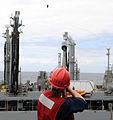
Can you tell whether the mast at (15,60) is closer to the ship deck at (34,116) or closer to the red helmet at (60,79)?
the ship deck at (34,116)

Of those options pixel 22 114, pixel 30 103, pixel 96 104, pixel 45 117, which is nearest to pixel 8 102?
pixel 30 103

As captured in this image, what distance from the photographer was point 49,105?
8.91 feet

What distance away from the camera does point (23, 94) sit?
85.9 feet

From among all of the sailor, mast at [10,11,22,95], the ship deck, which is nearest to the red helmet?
the sailor

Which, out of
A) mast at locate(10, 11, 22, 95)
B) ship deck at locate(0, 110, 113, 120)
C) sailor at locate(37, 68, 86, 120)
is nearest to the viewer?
sailor at locate(37, 68, 86, 120)

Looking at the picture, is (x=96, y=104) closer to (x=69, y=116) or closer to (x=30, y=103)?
(x=30, y=103)

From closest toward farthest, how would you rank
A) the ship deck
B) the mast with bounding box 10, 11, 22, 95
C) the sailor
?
the sailor, the ship deck, the mast with bounding box 10, 11, 22, 95

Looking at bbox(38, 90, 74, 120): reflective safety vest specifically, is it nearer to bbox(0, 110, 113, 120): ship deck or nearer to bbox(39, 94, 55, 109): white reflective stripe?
bbox(39, 94, 55, 109): white reflective stripe

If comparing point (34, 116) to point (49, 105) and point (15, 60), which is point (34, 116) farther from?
→ point (15, 60)

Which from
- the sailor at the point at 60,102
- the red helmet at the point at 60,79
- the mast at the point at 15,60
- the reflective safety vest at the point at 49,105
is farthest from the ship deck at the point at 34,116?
the mast at the point at 15,60

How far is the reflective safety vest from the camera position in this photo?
2.67 metres

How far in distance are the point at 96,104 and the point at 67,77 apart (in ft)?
74.5

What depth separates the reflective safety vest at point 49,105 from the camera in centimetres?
267

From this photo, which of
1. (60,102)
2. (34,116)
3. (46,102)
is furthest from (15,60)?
(60,102)
